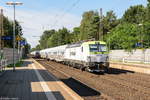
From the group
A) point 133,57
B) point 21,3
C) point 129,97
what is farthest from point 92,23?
point 129,97

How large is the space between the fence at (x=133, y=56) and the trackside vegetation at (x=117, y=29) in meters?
1.49

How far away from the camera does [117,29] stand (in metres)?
72.8

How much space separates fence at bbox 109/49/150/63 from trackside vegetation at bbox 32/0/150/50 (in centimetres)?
149

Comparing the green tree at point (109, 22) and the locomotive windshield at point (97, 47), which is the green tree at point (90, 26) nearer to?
the green tree at point (109, 22)

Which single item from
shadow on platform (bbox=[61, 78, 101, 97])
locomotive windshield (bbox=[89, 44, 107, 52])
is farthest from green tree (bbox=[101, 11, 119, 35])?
shadow on platform (bbox=[61, 78, 101, 97])

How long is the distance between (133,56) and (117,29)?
2613 centimetres

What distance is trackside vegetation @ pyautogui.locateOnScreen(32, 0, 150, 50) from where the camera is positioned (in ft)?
179

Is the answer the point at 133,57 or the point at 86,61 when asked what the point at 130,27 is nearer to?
the point at 133,57

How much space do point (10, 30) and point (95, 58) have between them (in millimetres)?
42793

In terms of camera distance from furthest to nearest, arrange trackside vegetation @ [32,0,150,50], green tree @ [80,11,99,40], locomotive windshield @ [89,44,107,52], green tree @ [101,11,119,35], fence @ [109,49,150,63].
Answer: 1. green tree @ [101,11,119,35]
2. green tree @ [80,11,99,40]
3. trackside vegetation @ [32,0,150,50]
4. fence @ [109,49,150,63]
5. locomotive windshield @ [89,44,107,52]

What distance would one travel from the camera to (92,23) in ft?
311

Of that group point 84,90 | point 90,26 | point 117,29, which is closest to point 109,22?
point 90,26

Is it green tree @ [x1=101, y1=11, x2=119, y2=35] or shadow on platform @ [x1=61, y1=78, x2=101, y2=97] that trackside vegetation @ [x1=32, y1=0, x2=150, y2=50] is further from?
shadow on platform @ [x1=61, y1=78, x2=101, y2=97]

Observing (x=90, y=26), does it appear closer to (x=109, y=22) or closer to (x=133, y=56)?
(x=109, y=22)
